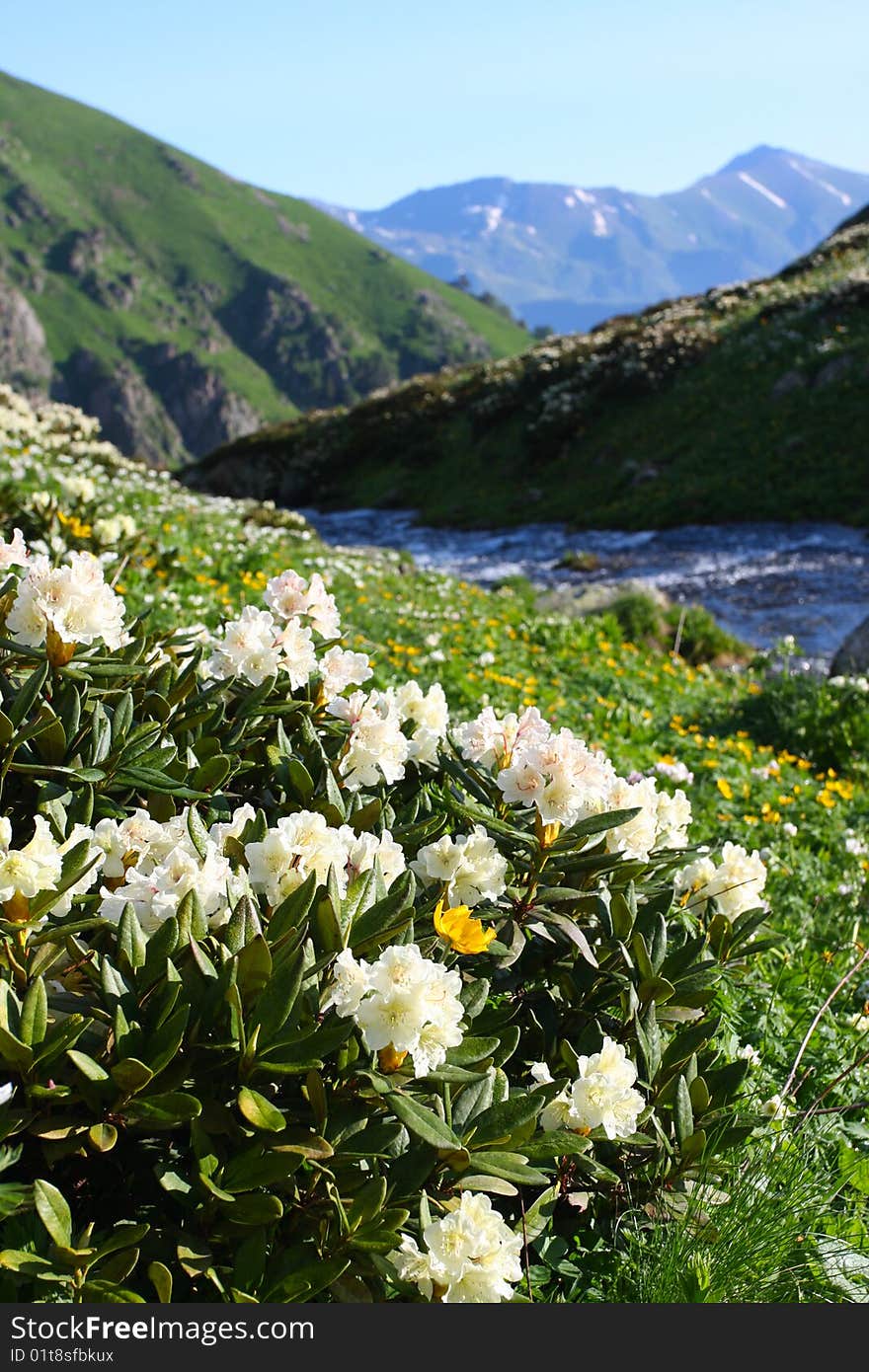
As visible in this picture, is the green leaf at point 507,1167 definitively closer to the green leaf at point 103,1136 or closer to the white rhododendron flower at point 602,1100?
the white rhododendron flower at point 602,1100

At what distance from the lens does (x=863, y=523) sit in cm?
1700

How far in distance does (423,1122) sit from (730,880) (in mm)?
1496

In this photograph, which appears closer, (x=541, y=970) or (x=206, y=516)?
(x=541, y=970)

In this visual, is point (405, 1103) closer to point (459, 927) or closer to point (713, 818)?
point (459, 927)

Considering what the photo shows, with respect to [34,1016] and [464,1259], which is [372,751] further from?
[464,1259]

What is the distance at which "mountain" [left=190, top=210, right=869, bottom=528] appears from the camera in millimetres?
19391

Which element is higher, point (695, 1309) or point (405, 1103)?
point (405, 1103)

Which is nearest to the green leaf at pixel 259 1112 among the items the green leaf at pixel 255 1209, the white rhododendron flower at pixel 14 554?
the green leaf at pixel 255 1209

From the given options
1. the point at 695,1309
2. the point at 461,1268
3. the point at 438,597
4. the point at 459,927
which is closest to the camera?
the point at 461,1268

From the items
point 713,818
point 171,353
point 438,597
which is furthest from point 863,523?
point 171,353

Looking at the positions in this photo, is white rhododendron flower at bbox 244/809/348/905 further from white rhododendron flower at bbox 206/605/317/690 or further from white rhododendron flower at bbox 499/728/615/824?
white rhododendron flower at bbox 206/605/317/690

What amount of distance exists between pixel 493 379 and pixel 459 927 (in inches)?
1178

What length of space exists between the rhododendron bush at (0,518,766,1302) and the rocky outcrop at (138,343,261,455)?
455ft

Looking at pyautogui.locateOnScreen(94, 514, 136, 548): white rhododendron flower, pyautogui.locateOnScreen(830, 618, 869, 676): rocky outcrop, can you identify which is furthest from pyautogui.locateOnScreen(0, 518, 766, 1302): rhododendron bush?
pyautogui.locateOnScreen(830, 618, 869, 676): rocky outcrop
